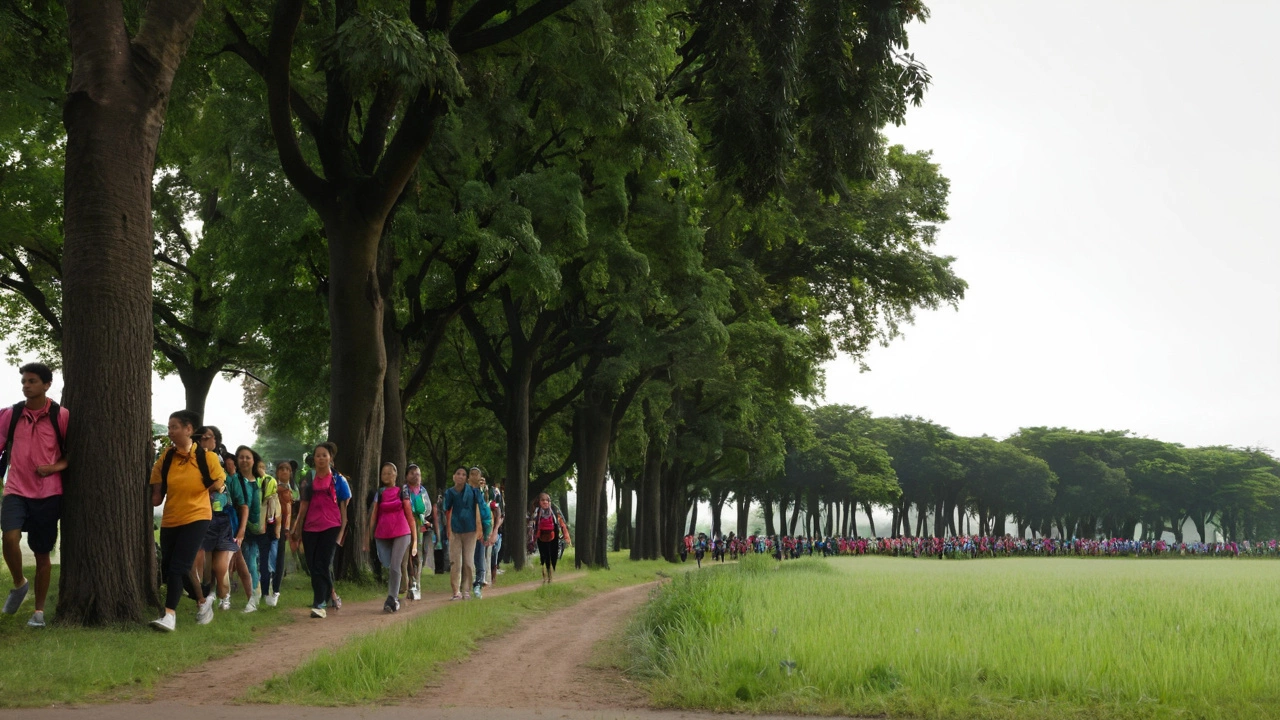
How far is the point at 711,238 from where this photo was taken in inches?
1022

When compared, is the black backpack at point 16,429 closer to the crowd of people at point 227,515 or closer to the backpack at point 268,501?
the crowd of people at point 227,515

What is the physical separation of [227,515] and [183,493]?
1365 millimetres

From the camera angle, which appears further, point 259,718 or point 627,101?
point 627,101

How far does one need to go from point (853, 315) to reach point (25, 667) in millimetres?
24851

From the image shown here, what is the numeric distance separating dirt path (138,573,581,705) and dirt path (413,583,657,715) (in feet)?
4.00

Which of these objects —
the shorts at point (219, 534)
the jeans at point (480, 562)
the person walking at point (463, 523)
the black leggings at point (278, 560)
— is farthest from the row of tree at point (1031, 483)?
the shorts at point (219, 534)

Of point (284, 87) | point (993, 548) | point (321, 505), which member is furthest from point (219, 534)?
point (993, 548)

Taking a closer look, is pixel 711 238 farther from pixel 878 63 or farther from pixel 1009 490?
pixel 1009 490

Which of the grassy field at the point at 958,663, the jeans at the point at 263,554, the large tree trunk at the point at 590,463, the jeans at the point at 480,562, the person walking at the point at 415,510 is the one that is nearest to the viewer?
the grassy field at the point at 958,663

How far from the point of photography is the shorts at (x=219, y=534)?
35.0 ft

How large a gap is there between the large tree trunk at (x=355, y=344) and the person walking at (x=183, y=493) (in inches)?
174

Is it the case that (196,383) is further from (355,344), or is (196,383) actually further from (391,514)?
(391,514)

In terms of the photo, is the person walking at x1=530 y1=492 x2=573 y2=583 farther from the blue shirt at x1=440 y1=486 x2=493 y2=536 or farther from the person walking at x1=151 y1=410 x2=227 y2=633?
the person walking at x1=151 y1=410 x2=227 y2=633

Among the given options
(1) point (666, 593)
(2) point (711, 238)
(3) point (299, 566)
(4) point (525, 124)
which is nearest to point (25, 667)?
(1) point (666, 593)
